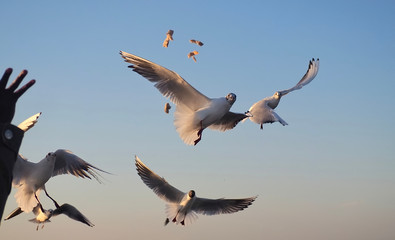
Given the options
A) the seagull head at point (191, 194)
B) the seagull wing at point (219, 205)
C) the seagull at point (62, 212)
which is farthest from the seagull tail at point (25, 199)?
the seagull wing at point (219, 205)

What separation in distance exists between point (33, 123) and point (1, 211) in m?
6.31

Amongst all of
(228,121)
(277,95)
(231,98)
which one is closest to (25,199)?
(231,98)

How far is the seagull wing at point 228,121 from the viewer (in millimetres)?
9922

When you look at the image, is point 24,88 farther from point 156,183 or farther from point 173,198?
point 173,198

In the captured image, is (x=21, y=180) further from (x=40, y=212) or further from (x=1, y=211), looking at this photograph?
(x=1, y=211)

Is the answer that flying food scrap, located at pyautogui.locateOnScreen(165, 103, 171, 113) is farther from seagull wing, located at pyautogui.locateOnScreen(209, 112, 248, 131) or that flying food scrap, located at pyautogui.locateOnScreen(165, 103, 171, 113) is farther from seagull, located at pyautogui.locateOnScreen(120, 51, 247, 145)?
seagull wing, located at pyautogui.locateOnScreen(209, 112, 248, 131)

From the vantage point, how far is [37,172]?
8078 millimetres

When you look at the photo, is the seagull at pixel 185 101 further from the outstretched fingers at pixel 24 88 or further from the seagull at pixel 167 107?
the outstretched fingers at pixel 24 88

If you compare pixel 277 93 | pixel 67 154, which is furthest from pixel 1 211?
pixel 277 93

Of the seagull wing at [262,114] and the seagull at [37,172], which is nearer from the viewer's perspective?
the seagull at [37,172]

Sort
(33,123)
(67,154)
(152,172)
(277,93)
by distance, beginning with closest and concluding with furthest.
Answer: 1. (33,123)
2. (67,154)
3. (152,172)
4. (277,93)

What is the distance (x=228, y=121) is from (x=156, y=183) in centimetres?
186

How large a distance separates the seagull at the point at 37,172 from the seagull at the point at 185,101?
156 cm

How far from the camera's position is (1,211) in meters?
1.92
